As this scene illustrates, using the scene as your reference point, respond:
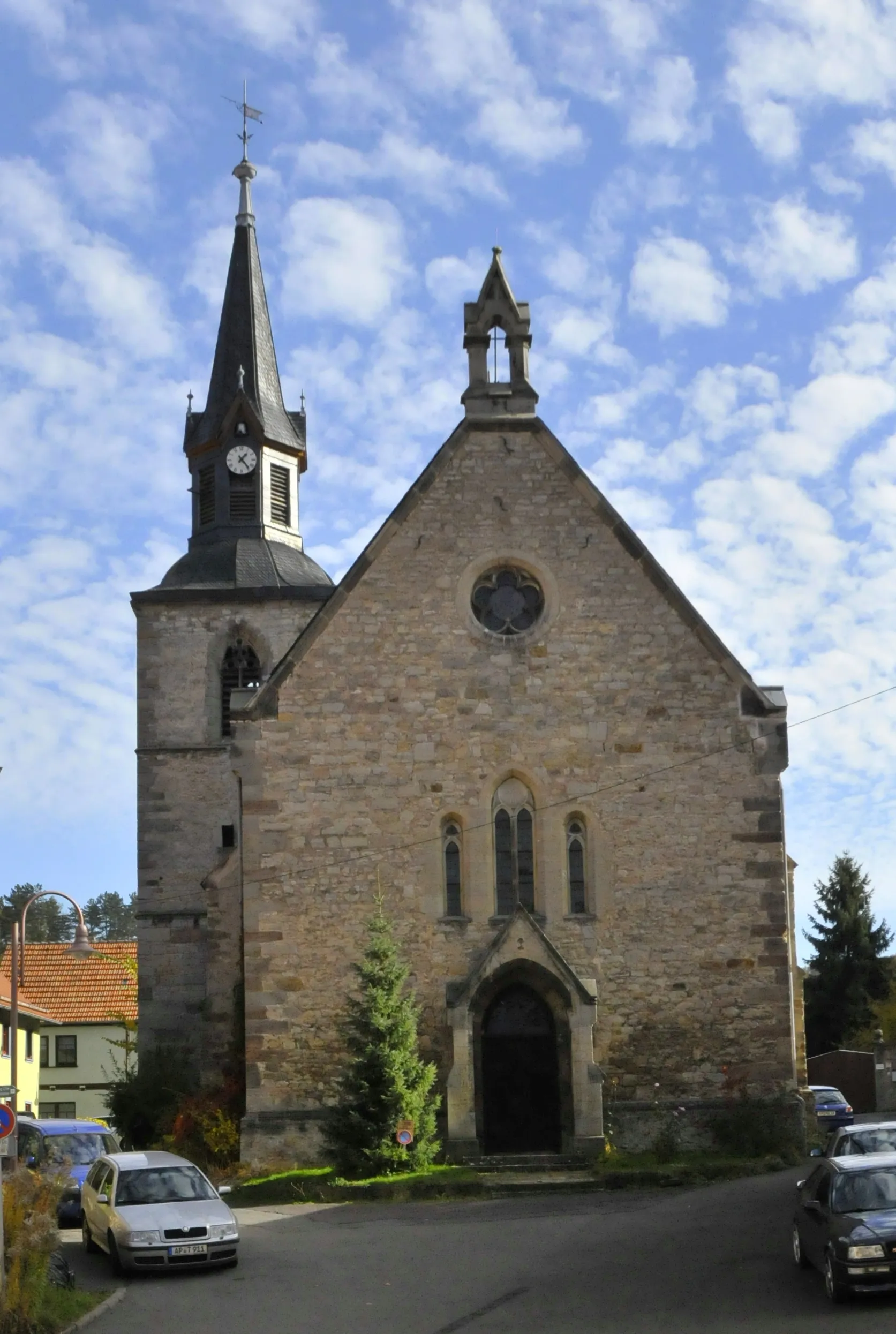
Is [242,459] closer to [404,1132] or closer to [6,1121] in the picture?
[404,1132]

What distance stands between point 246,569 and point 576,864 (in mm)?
14577

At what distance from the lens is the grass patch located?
535 inches

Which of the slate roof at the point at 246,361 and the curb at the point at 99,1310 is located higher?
the slate roof at the point at 246,361

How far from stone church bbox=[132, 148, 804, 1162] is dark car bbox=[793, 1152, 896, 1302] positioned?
1036 centimetres

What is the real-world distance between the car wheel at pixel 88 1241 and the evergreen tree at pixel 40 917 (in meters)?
86.9

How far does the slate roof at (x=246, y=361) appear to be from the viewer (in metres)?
40.2

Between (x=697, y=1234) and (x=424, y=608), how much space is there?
1206 cm

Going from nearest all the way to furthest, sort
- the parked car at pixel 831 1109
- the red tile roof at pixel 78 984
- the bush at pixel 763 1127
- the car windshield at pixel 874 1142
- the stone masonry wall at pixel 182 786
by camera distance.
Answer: the car windshield at pixel 874 1142 → the bush at pixel 763 1127 → the parked car at pixel 831 1109 → the stone masonry wall at pixel 182 786 → the red tile roof at pixel 78 984

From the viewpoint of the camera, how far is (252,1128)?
83.5 feet

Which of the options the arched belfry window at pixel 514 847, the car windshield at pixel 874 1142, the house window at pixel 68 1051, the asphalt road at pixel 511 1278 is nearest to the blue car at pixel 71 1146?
the asphalt road at pixel 511 1278

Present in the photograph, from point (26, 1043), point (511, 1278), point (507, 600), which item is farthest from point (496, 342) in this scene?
point (26, 1043)

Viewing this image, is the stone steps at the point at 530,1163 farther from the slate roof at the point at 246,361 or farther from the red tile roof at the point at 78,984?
the red tile roof at the point at 78,984

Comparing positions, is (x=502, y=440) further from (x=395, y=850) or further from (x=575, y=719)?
(x=395, y=850)

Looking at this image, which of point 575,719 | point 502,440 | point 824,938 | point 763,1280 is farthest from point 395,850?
point 824,938
